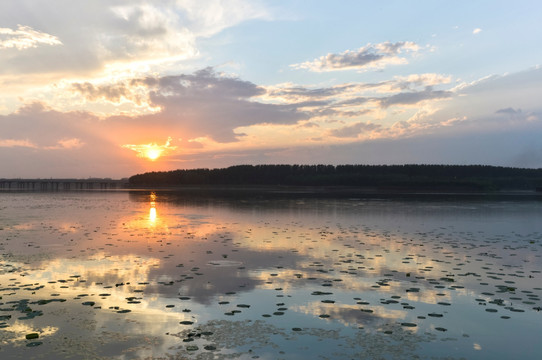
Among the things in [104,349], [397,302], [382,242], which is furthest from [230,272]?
[382,242]

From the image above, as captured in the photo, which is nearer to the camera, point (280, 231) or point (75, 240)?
point (75, 240)

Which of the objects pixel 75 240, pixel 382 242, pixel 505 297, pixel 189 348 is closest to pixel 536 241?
pixel 382 242

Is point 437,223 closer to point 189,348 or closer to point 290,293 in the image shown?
point 290,293

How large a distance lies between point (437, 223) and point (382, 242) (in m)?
14.3

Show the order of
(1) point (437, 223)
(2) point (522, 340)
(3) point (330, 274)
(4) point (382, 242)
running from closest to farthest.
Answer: (2) point (522, 340)
(3) point (330, 274)
(4) point (382, 242)
(1) point (437, 223)

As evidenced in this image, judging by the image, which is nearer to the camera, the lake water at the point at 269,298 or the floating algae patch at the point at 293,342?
the floating algae patch at the point at 293,342

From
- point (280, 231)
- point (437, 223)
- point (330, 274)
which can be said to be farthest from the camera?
point (437, 223)

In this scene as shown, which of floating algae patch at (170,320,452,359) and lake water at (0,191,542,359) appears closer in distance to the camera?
floating algae patch at (170,320,452,359)

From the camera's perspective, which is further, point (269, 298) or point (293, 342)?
point (269, 298)

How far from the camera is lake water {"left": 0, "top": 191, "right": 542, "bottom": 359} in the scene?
9719 millimetres

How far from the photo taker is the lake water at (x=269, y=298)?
9719 millimetres

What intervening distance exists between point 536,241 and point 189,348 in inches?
1023

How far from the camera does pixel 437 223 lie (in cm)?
3794

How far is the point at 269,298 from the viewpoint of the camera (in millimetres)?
13805
